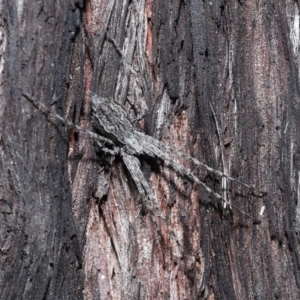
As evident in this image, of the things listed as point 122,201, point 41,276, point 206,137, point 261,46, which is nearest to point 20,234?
point 41,276

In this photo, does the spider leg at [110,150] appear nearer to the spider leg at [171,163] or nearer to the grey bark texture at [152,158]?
the grey bark texture at [152,158]

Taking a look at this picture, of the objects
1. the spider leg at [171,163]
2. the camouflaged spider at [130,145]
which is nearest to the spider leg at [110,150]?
the camouflaged spider at [130,145]

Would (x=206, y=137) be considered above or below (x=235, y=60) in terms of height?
below

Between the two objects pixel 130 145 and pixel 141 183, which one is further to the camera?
pixel 130 145

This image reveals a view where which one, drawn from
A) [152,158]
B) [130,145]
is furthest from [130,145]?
[152,158]

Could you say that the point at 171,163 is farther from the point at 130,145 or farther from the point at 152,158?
the point at 130,145

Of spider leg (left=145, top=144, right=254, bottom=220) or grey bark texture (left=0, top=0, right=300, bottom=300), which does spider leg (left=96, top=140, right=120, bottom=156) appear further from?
spider leg (left=145, top=144, right=254, bottom=220)

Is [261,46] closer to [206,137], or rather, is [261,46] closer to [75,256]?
Answer: [206,137]

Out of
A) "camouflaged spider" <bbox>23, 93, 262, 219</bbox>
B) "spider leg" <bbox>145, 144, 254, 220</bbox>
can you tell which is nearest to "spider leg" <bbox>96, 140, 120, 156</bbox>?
"camouflaged spider" <bbox>23, 93, 262, 219</bbox>
